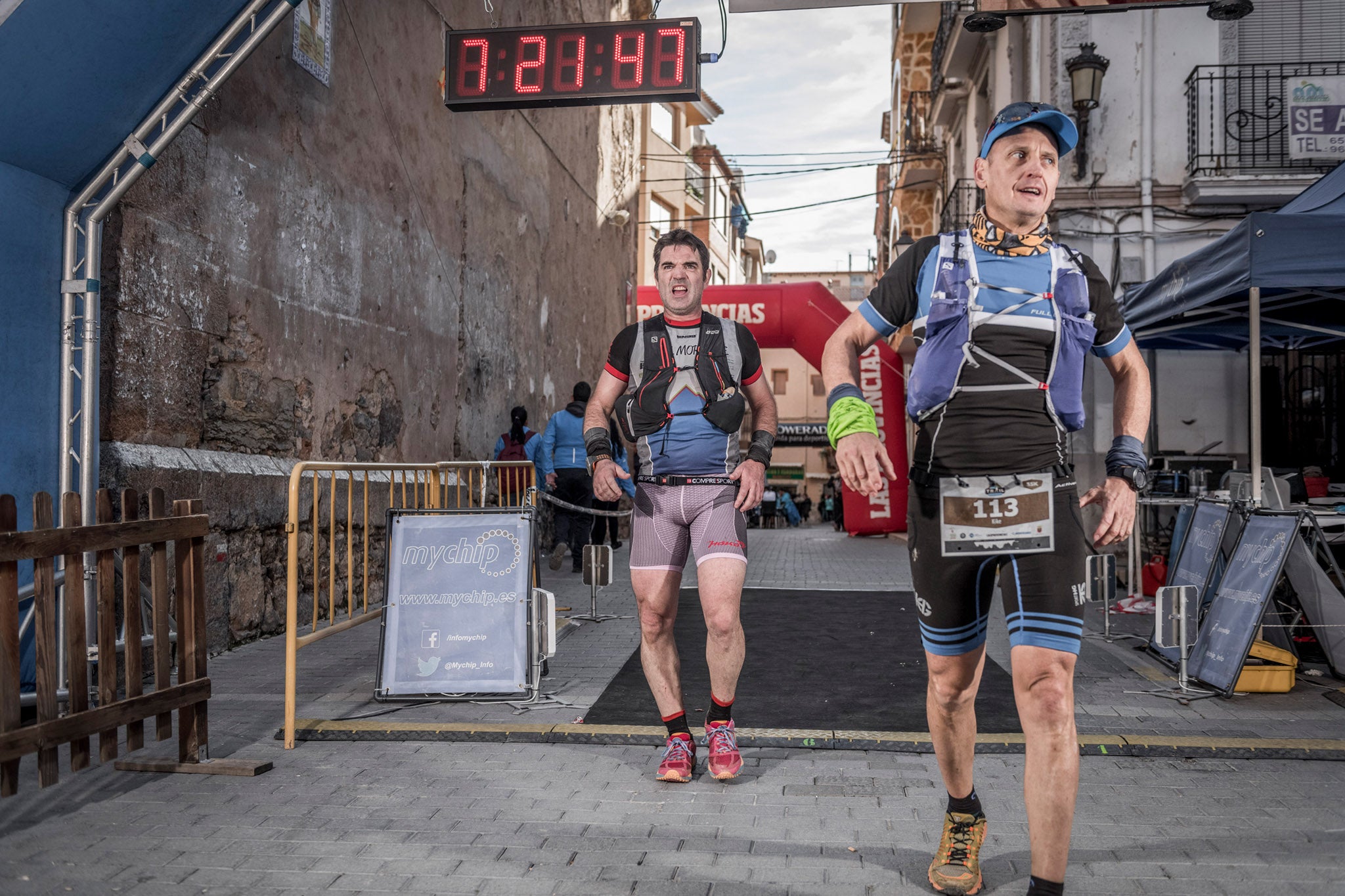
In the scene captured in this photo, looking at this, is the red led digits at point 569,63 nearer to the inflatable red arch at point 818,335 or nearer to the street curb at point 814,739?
the street curb at point 814,739

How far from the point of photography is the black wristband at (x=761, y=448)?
4.38 m

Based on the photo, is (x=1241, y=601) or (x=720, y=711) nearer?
(x=720, y=711)

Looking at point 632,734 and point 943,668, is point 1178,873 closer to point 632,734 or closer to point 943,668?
point 943,668

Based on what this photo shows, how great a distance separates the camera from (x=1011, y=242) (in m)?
3.07

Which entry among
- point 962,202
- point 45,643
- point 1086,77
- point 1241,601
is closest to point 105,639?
point 45,643

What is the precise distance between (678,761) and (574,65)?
17.8ft

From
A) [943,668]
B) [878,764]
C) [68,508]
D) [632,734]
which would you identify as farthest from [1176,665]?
[68,508]

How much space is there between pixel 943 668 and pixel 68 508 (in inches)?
117

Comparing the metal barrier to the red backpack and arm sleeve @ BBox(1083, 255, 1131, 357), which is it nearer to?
the red backpack

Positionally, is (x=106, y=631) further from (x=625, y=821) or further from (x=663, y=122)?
(x=663, y=122)

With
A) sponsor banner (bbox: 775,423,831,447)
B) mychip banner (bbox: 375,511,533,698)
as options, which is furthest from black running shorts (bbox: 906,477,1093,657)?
sponsor banner (bbox: 775,423,831,447)

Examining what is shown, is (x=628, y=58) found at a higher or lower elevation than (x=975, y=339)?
higher

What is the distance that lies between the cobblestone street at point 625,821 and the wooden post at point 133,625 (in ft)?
0.64

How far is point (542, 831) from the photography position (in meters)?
3.61
